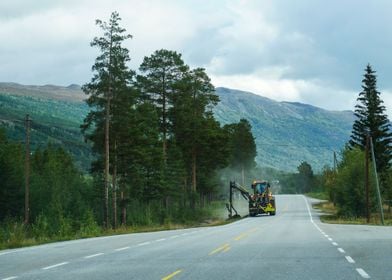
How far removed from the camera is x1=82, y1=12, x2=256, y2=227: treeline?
4788 centimetres

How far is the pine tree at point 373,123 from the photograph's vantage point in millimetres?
86562

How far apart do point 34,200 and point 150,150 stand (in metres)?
20.3

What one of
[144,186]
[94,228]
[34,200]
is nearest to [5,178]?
[34,200]

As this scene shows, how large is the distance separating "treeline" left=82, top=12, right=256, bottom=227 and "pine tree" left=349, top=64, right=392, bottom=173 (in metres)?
19.3

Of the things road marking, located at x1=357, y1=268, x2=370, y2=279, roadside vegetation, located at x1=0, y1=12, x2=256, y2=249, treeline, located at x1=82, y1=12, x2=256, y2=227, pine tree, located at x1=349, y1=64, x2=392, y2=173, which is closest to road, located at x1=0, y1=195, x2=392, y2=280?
road marking, located at x1=357, y1=268, x2=370, y2=279

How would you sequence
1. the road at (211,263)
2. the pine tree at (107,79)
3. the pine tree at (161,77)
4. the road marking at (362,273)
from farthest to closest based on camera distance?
the pine tree at (161,77), the pine tree at (107,79), the road at (211,263), the road marking at (362,273)

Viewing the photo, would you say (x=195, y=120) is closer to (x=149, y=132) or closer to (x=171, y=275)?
(x=149, y=132)

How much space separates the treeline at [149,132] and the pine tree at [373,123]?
63.5 feet

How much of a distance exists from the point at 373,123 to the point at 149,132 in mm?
40965

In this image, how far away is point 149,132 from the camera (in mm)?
59312

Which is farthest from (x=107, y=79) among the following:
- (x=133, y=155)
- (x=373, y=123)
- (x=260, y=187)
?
(x=373, y=123)

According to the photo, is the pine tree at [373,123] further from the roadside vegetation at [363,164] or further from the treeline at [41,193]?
the treeline at [41,193]

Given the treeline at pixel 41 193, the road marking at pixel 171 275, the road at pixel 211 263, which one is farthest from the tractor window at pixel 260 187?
the road marking at pixel 171 275

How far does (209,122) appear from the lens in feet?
250
